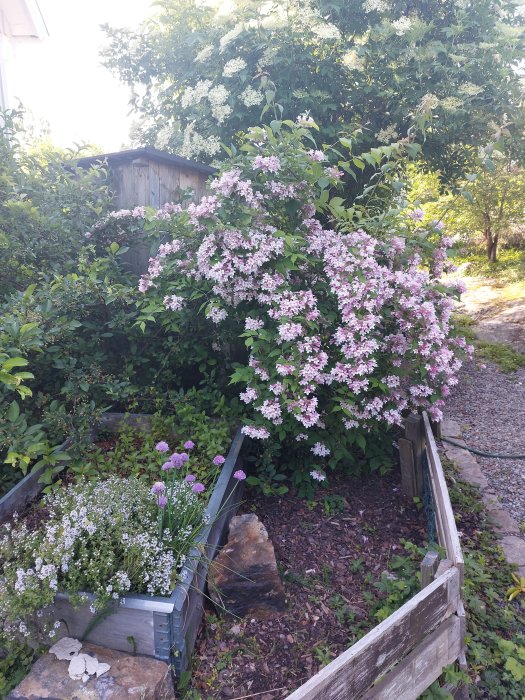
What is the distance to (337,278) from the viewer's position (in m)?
2.85

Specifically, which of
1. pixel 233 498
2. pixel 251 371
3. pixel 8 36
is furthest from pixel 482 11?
pixel 8 36

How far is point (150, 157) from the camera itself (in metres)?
4.28

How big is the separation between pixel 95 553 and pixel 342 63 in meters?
4.60

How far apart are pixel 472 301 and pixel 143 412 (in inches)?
329

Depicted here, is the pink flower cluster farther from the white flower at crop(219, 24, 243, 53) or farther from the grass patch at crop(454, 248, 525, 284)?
the grass patch at crop(454, 248, 525, 284)

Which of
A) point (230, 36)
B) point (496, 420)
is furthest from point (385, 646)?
point (230, 36)

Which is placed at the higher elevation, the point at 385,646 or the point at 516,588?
the point at 385,646

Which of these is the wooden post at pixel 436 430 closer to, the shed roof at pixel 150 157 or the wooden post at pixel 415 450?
the wooden post at pixel 415 450

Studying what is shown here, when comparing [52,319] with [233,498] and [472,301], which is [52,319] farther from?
[472,301]

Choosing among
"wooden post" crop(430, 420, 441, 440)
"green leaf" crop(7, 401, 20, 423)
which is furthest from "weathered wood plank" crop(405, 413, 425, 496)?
"green leaf" crop(7, 401, 20, 423)

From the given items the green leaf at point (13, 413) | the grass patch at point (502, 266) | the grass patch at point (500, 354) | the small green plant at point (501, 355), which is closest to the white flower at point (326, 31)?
the green leaf at point (13, 413)

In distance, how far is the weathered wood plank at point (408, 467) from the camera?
343cm

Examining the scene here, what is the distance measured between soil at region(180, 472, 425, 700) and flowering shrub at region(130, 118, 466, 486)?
1.48 ft

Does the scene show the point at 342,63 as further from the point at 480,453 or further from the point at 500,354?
the point at 500,354
